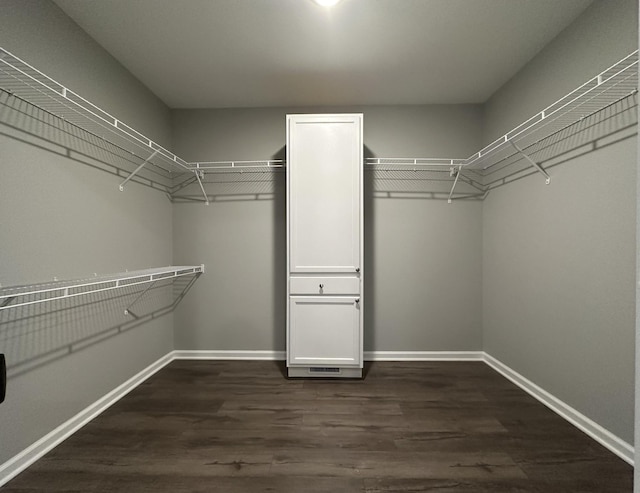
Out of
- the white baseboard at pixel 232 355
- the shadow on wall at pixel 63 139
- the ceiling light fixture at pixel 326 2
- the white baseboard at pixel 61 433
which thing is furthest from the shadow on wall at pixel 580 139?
the white baseboard at pixel 61 433

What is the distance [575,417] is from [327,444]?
1.53 metres

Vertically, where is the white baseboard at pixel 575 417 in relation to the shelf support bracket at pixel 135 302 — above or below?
below

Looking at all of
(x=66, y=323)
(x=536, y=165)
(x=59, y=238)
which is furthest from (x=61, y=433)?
(x=536, y=165)

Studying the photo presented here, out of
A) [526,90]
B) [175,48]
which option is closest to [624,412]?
[526,90]

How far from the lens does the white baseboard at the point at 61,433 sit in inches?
59.2

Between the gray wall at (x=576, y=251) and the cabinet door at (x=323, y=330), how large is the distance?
1.29 m

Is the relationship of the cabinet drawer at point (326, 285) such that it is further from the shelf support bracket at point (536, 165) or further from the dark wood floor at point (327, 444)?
the shelf support bracket at point (536, 165)

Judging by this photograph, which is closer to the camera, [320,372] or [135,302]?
[135,302]

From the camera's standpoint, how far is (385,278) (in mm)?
3041

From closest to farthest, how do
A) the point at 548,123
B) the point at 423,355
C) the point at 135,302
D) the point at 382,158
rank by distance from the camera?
the point at 548,123 → the point at 135,302 → the point at 382,158 → the point at 423,355

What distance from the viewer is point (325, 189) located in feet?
8.40

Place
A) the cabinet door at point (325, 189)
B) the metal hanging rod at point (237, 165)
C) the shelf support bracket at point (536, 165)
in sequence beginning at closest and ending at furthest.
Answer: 1. the shelf support bracket at point (536, 165)
2. the cabinet door at point (325, 189)
3. the metal hanging rod at point (237, 165)

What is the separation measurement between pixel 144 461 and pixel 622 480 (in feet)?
7.63

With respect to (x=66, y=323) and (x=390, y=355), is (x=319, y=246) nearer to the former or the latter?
(x=390, y=355)
